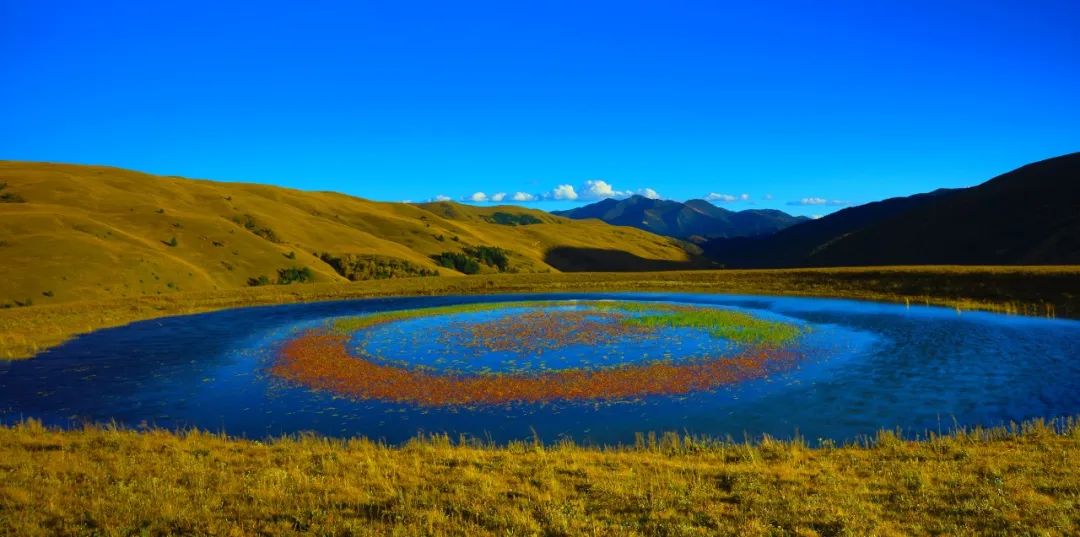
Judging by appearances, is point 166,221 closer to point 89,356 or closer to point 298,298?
point 298,298

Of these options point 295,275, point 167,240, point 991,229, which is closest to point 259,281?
point 295,275

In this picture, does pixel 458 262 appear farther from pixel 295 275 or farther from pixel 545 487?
pixel 545 487

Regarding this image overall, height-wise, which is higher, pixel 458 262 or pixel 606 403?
pixel 458 262

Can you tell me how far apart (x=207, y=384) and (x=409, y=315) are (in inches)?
941

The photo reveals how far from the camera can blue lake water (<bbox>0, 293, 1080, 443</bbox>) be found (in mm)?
20734

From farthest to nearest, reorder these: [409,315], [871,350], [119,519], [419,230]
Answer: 1. [419,230]
2. [409,315]
3. [871,350]
4. [119,519]

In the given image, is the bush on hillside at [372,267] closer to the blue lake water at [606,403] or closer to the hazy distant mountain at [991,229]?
the blue lake water at [606,403]

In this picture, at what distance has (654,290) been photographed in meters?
69.6

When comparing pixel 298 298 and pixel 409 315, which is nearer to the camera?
pixel 409 315

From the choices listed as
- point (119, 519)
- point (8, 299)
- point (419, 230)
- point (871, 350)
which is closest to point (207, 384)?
point (119, 519)

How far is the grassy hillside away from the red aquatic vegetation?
47.1m

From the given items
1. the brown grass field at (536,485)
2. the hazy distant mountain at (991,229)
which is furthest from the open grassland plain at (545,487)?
the hazy distant mountain at (991,229)

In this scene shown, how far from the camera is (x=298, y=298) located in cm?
6462

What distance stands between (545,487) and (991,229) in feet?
532
